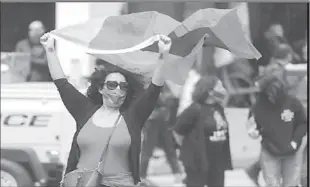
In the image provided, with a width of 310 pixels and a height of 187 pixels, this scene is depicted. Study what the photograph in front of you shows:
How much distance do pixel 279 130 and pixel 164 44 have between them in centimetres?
246

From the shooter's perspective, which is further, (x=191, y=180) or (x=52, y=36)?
(x=191, y=180)

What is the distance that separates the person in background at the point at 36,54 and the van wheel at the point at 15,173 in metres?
0.84

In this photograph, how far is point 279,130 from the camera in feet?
23.1

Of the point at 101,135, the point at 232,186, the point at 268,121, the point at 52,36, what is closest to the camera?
the point at 101,135

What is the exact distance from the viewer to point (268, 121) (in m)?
7.04

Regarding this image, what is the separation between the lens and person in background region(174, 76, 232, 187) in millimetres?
7180

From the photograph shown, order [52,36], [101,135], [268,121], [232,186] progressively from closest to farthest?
[101,135]
[52,36]
[268,121]
[232,186]

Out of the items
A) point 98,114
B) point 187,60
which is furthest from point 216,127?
point 98,114

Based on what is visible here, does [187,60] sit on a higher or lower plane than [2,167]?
higher

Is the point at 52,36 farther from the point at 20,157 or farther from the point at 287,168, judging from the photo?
the point at 287,168

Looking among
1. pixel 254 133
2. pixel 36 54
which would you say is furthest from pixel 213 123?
pixel 36 54

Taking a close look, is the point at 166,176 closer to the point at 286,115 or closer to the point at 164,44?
the point at 286,115

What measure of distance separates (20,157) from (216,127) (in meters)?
1.85

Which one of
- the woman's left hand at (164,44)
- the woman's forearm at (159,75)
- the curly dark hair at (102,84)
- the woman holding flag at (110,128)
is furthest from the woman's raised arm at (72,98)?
the woman's left hand at (164,44)
